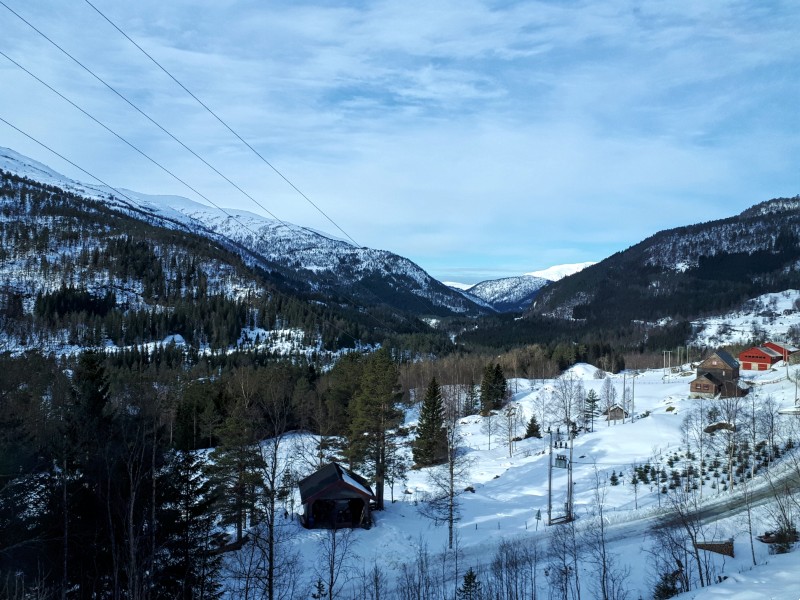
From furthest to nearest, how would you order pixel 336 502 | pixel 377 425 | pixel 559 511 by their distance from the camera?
pixel 377 425 → pixel 559 511 → pixel 336 502

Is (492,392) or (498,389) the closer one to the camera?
(492,392)

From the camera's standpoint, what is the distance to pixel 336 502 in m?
29.0

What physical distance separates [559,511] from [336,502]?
1382cm

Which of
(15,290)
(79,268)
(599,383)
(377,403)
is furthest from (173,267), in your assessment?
(377,403)

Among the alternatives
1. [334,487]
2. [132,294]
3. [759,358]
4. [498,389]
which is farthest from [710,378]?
[132,294]

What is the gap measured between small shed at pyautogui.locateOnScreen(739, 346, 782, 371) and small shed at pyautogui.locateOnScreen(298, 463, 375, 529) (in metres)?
86.7

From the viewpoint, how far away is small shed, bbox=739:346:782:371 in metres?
87.8

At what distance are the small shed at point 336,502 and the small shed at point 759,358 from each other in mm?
86735

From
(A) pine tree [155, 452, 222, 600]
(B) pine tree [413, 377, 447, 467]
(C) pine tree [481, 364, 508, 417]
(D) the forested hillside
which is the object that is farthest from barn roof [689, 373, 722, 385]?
(A) pine tree [155, 452, 222, 600]

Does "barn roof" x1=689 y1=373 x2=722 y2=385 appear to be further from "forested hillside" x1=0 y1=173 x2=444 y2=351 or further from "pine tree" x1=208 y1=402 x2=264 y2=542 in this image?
"forested hillside" x1=0 y1=173 x2=444 y2=351

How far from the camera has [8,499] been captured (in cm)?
1455

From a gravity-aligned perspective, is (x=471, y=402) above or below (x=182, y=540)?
below

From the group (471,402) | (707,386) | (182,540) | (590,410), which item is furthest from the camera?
(471,402)

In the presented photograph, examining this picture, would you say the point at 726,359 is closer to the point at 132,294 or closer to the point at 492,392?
the point at 492,392
